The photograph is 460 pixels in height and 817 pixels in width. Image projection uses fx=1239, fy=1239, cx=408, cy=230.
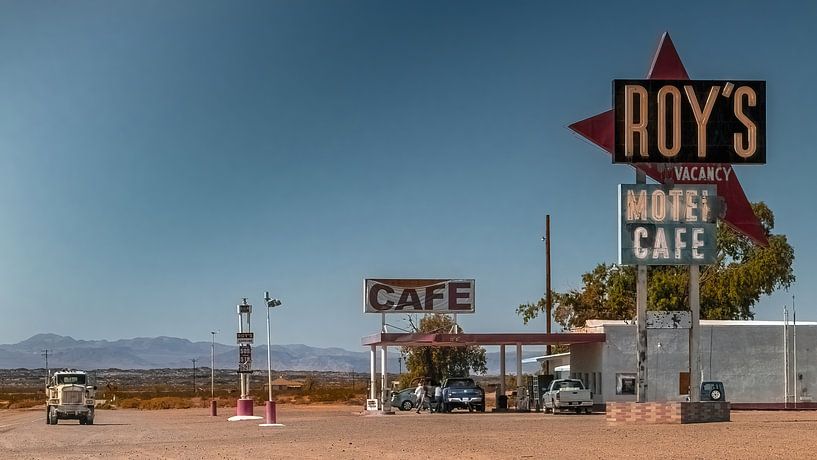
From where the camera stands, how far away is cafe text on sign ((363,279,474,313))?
60.2 metres

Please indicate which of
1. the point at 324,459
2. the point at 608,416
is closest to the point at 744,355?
the point at 608,416

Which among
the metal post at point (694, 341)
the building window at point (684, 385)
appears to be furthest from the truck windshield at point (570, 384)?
the metal post at point (694, 341)

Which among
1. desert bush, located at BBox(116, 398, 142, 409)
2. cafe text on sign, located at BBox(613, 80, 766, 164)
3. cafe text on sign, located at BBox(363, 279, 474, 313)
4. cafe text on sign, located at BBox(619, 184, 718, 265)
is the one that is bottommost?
desert bush, located at BBox(116, 398, 142, 409)

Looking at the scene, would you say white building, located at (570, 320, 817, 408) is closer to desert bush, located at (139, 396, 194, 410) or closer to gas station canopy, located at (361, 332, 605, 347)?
gas station canopy, located at (361, 332, 605, 347)

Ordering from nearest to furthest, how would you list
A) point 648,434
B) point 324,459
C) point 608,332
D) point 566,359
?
point 324,459, point 648,434, point 608,332, point 566,359

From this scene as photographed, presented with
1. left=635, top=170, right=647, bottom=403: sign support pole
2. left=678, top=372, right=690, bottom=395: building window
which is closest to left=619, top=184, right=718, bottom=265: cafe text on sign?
left=635, top=170, right=647, bottom=403: sign support pole

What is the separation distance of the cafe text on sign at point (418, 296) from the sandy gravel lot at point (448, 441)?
18.0 m

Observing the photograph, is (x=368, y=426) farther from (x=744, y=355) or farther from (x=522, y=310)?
(x=522, y=310)

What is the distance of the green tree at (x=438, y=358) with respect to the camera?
86.8 meters

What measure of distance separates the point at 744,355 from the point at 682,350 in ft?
9.74

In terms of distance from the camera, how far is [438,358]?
90938mm

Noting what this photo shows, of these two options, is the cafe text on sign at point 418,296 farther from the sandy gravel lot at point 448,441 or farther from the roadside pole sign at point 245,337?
the sandy gravel lot at point 448,441

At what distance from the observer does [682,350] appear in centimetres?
5525

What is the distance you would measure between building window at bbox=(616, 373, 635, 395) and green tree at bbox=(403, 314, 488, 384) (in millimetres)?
30130
